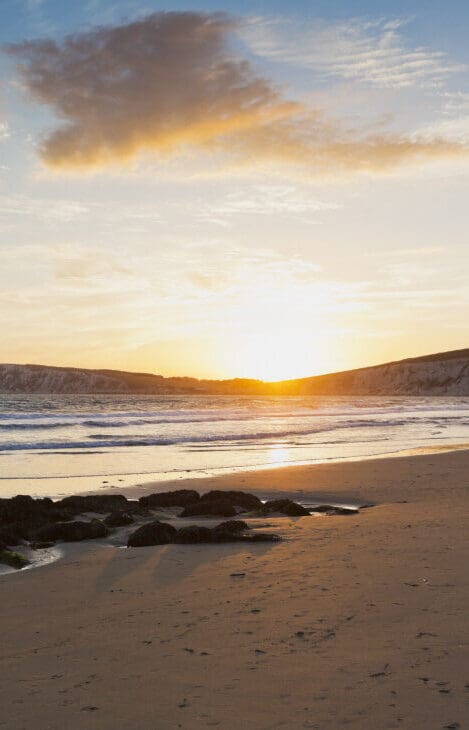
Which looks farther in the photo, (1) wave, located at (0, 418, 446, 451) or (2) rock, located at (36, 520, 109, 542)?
(1) wave, located at (0, 418, 446, 451)

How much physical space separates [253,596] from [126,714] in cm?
246

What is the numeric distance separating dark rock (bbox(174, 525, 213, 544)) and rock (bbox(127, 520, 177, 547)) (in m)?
0.10

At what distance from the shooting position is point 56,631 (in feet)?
Answer: 18.3

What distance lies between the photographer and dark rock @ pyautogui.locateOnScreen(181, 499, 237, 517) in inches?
461

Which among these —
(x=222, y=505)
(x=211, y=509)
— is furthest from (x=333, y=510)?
(x=211, y=509)

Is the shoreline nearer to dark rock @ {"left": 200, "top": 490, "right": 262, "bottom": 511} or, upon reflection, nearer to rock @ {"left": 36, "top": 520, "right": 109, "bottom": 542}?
dark rock @ {"left": 200, "top": 490, "right": 262, "bottom": 511}

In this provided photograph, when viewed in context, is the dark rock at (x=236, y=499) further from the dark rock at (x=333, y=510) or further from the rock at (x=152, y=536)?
the rock at (x=152, y=536)

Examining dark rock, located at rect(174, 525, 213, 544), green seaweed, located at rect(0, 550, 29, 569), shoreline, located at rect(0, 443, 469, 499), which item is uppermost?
dark rock, located at rect(174, 525, 213, 544)

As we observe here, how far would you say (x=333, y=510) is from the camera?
12.1 metres

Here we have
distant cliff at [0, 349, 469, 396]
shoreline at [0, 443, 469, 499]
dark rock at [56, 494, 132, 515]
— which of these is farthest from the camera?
distant cliff at [0, 349, 469, 396]

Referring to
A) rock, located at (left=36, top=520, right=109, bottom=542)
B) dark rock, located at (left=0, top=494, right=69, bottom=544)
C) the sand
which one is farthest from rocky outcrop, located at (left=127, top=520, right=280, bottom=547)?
dark rock, located at (left=0, top=494, right=69, bottom=544)

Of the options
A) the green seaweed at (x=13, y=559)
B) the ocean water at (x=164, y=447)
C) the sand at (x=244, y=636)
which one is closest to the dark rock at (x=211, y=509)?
the sand at (x=244, y=636)

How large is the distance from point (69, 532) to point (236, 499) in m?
3.60

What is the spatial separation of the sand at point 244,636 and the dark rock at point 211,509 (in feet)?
9.10
